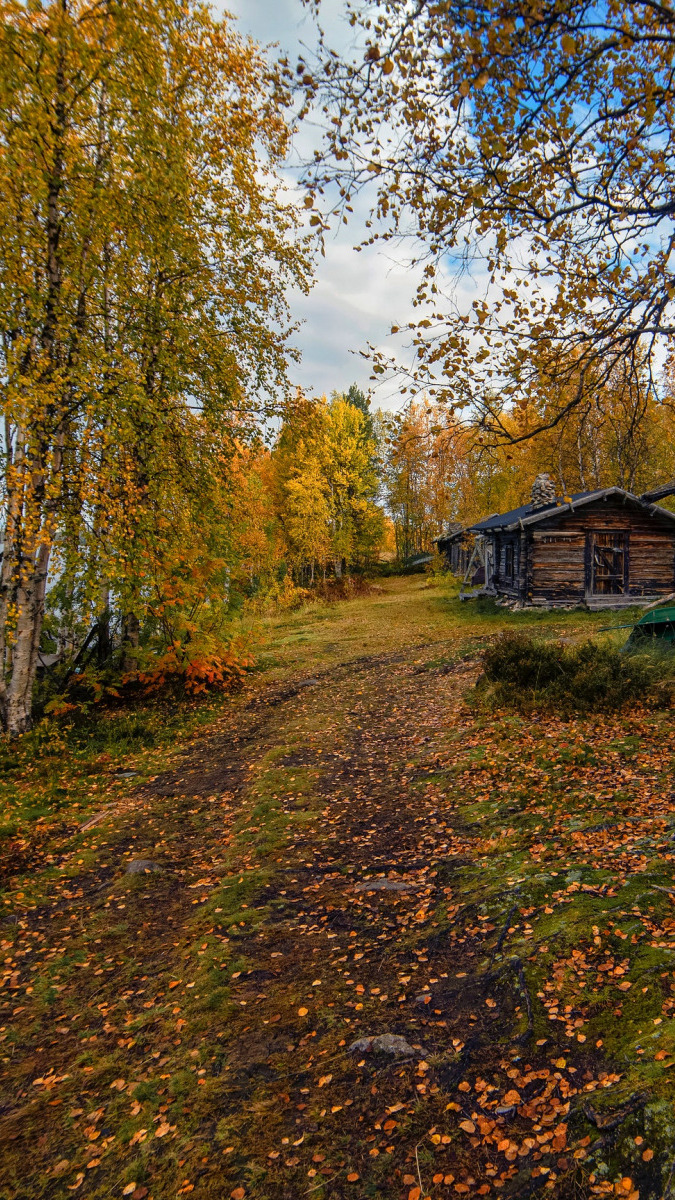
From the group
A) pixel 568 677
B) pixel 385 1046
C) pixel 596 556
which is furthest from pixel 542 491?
pixel 385 1046

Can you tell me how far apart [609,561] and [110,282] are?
21.2 metres

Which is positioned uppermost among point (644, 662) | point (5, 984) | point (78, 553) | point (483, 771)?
point (78, 553)

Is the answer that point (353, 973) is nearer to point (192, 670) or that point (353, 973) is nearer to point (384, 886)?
point (384, 886)

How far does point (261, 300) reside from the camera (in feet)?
47.1

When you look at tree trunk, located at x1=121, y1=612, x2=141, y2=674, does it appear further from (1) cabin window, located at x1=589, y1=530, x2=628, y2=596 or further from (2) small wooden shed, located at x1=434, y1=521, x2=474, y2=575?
(2) small wooden shed, located at x1=434, y1=521, x2=474, y2=575

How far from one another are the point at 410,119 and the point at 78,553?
833 cm

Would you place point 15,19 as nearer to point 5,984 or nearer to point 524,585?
point 5,984

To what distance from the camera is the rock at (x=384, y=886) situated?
577cm

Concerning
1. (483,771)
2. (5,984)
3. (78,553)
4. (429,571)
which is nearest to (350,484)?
(429,571)

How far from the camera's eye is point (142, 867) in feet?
22.7

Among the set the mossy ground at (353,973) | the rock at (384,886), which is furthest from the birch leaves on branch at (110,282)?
the rock at (384,886)

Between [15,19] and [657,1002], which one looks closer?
[657,1002]

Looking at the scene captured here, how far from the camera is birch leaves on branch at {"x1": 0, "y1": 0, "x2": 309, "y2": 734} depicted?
30.5 feet

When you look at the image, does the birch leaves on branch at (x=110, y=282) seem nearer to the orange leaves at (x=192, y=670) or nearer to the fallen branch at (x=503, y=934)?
the orange leaves at (x=192, y=670)
